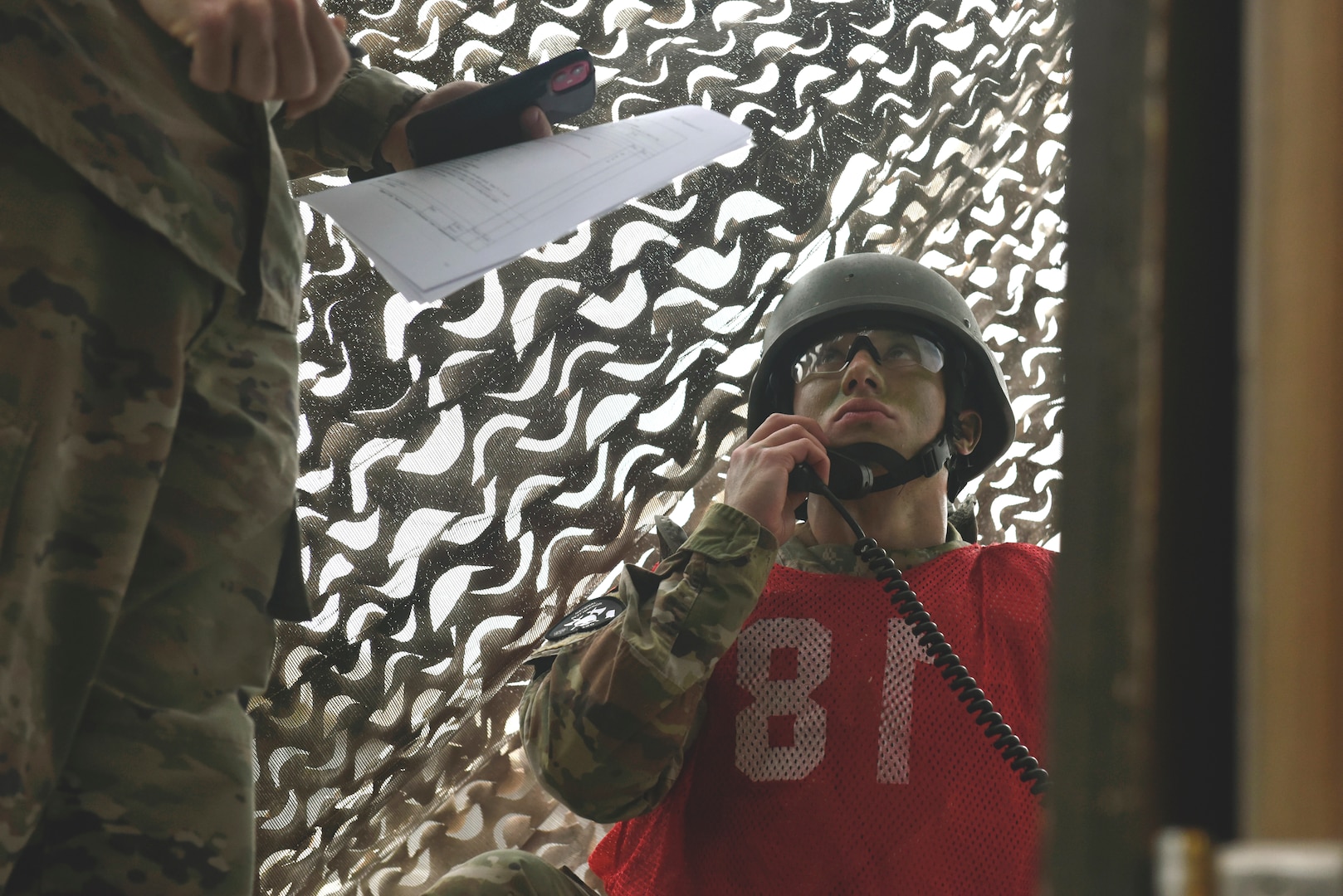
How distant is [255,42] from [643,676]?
3.91 ft

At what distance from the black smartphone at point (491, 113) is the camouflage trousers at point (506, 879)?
3.59 ft

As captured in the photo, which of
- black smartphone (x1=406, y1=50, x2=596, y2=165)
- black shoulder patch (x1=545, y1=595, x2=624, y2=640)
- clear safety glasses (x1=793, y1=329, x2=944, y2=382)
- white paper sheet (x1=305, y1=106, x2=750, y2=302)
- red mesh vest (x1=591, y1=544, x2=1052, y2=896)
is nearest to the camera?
white paper sheet (x1=305, y1=106, x2=750, y2=302)

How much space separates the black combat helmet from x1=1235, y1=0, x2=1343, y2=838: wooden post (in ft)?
6.89

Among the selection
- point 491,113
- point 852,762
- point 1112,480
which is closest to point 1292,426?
point 1112,480

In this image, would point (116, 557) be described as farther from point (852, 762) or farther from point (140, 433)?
point (852, 762)

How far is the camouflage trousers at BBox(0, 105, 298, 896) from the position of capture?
2.92ft

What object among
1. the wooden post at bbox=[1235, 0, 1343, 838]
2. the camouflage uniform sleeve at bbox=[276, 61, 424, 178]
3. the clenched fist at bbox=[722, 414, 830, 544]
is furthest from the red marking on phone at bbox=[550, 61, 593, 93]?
the wooden post at bbox=[1235, 0, 1343, 838]

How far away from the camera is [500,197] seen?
1.22m

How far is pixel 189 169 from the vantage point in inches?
40.4

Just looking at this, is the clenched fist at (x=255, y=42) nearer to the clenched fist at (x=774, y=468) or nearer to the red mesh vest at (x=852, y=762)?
the clenched fist at (x=774, y=468)

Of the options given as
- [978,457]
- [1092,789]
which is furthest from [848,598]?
[1092,789]

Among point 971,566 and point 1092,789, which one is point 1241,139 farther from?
point 971,566

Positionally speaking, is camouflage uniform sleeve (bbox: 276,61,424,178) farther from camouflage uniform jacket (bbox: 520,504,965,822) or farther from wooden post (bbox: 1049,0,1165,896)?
wooden post (bbox: 1049,0,1165,896)

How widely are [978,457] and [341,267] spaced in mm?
1568
